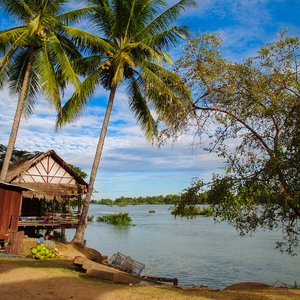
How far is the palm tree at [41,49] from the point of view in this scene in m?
17.6

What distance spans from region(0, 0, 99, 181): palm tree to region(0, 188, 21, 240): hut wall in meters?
2.23

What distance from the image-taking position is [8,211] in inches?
648

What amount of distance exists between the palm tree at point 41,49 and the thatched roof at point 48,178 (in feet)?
7.07

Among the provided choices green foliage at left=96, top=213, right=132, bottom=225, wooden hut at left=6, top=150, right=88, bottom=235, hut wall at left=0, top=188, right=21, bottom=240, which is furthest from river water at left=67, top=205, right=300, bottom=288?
green foliage at left=96, top=213, right=132, bottom=225

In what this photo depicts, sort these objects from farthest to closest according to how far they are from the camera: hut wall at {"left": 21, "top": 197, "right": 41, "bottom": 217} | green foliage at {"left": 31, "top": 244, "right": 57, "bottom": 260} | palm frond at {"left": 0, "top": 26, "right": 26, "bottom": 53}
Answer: hut wall at {"left": 21, "top": 197, "right": 41, "bottom": 217}, palm frond at {"left": 0, "top": 26, "right": 26, "bottom": 53}, green foliage at {"left": 31, "top": 244, "right": 57, "bottom": 260}

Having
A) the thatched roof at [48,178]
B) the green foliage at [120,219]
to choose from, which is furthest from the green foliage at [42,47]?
the green foliage at [120,219]

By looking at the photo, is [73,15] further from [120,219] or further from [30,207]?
[120,219]

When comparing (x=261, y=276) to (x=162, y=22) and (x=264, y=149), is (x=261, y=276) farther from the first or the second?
(x=162, y=22)

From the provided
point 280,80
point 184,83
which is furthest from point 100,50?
point 280,80

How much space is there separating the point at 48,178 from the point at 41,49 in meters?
7.40

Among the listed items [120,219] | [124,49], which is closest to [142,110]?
[124,49]

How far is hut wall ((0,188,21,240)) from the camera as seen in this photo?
16.2 m

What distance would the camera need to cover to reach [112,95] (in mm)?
20094

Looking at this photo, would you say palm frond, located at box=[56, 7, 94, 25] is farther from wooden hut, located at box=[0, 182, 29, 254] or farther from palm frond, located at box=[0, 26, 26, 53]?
wooden hut, located at box=[0, 182, 29, 254]
